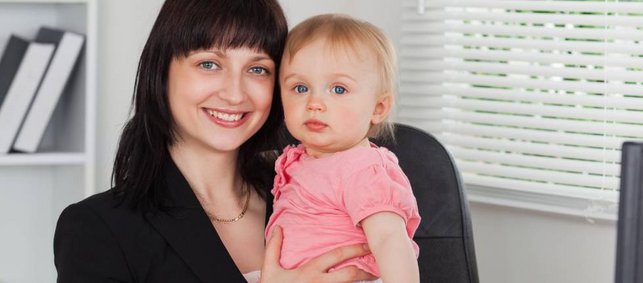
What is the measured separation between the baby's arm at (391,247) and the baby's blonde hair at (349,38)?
9.8 inches

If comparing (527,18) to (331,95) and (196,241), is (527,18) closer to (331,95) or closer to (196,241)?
(331,95)

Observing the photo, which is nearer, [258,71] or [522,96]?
[258,71]

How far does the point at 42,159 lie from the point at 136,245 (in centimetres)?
89

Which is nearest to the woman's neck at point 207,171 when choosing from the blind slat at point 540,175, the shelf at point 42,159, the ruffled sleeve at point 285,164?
the ruffled sleeve at point 285,164

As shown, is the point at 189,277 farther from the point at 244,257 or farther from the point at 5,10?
the point at 5,10

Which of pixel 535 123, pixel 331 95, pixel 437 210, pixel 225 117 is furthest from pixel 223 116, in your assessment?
pixel 535 123

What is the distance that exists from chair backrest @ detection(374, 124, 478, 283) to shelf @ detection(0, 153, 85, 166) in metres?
0.86

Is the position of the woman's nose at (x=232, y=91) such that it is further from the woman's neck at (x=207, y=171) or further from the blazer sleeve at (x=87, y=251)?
the blazer sleeve at (x=87, y=251)

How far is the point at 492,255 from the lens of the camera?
2887 millimetres

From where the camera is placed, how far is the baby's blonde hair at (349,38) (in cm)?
181

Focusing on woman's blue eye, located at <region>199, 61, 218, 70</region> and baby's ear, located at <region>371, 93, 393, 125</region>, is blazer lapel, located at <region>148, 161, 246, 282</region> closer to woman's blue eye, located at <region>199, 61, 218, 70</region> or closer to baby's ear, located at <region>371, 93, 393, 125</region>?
woman's blue eye, located at <region>199, 61, 218, 70</region>

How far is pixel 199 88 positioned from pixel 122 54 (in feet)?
3.68

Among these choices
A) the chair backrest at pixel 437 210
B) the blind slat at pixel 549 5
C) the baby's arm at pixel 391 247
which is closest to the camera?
the baby's arm at pixel 391 247

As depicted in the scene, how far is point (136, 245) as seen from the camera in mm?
1894
